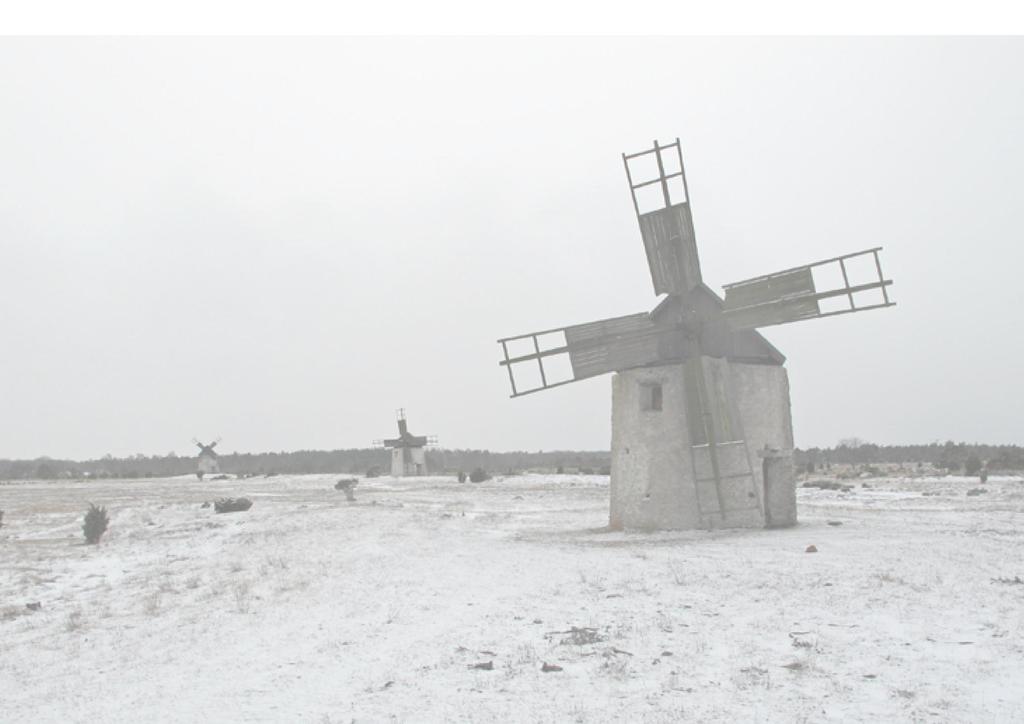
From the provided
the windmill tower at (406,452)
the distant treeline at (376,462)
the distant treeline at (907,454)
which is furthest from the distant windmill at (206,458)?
the distant treeline at (907,454)

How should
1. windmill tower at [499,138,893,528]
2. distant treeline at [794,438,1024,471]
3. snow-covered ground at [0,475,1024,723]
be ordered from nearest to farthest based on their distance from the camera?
1. snow-covered ground at [0,475,1024,723]
2. windmill tower at [499,138,893,528]
3. distant treeline at [794,438,1024,471]

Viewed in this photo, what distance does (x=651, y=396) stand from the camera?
18.8m

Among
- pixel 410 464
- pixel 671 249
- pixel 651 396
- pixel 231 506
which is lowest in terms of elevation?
pixel 231 506

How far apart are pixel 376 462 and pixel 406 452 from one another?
4920 cm

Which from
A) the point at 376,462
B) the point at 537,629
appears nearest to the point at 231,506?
the point at 537,629

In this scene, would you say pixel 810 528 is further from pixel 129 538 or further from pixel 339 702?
pixel 129 538

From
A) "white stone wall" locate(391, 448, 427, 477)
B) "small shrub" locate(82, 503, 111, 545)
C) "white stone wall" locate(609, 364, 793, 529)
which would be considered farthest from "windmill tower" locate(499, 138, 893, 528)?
"white stone wall" locate(391, 448, 427, 477)

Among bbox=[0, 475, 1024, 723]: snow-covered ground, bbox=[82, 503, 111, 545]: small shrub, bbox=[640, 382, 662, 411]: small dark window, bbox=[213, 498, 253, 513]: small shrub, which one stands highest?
bbox=[640, 382, 662, 411]: small dark window

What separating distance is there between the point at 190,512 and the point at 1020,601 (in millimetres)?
28235

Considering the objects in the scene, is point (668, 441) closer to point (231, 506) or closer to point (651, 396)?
point (651, 396)

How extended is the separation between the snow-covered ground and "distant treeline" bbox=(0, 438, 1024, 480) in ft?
123

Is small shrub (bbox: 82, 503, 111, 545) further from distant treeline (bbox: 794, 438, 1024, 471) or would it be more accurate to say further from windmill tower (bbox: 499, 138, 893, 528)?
distant treeline (bbox: 794, 438, 1024, 471)

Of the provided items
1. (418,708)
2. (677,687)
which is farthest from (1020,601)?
(418,708)

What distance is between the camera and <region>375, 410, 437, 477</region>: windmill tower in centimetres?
6706
